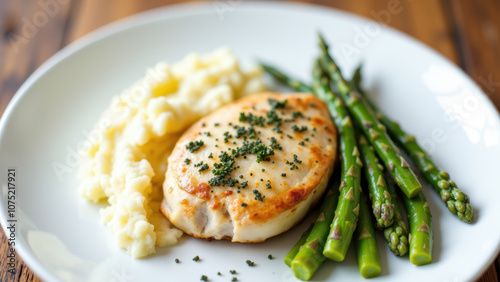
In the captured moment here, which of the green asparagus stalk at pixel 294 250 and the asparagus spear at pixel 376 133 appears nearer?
the green asparagus stalk at pixel 294 250

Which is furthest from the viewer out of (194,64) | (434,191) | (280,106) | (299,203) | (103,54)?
(103,54)

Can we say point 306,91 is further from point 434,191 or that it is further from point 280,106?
point 434,191

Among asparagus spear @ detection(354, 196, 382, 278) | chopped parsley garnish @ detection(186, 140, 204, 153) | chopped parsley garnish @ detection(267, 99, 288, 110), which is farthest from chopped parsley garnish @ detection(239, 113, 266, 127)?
asparagus spear @ detection(354, 196, 382, 278)

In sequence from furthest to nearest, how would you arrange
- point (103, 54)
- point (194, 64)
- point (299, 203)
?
point (103, 54) → point (194, 64) → point (299, 203)

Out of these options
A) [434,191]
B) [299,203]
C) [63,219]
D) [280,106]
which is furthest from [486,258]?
[63,219]

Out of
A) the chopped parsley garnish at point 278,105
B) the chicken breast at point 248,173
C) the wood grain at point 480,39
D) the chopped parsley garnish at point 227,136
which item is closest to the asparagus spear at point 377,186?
the chicken breast at point 248,173

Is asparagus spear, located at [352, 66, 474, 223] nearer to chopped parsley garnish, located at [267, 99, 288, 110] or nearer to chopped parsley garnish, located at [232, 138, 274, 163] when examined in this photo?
chopped parsley garnish, located at [267, 99, 288, 110]

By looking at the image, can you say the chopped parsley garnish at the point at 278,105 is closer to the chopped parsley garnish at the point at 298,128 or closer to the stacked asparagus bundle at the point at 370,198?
the chopped parsley garnish at the point at 298,128
